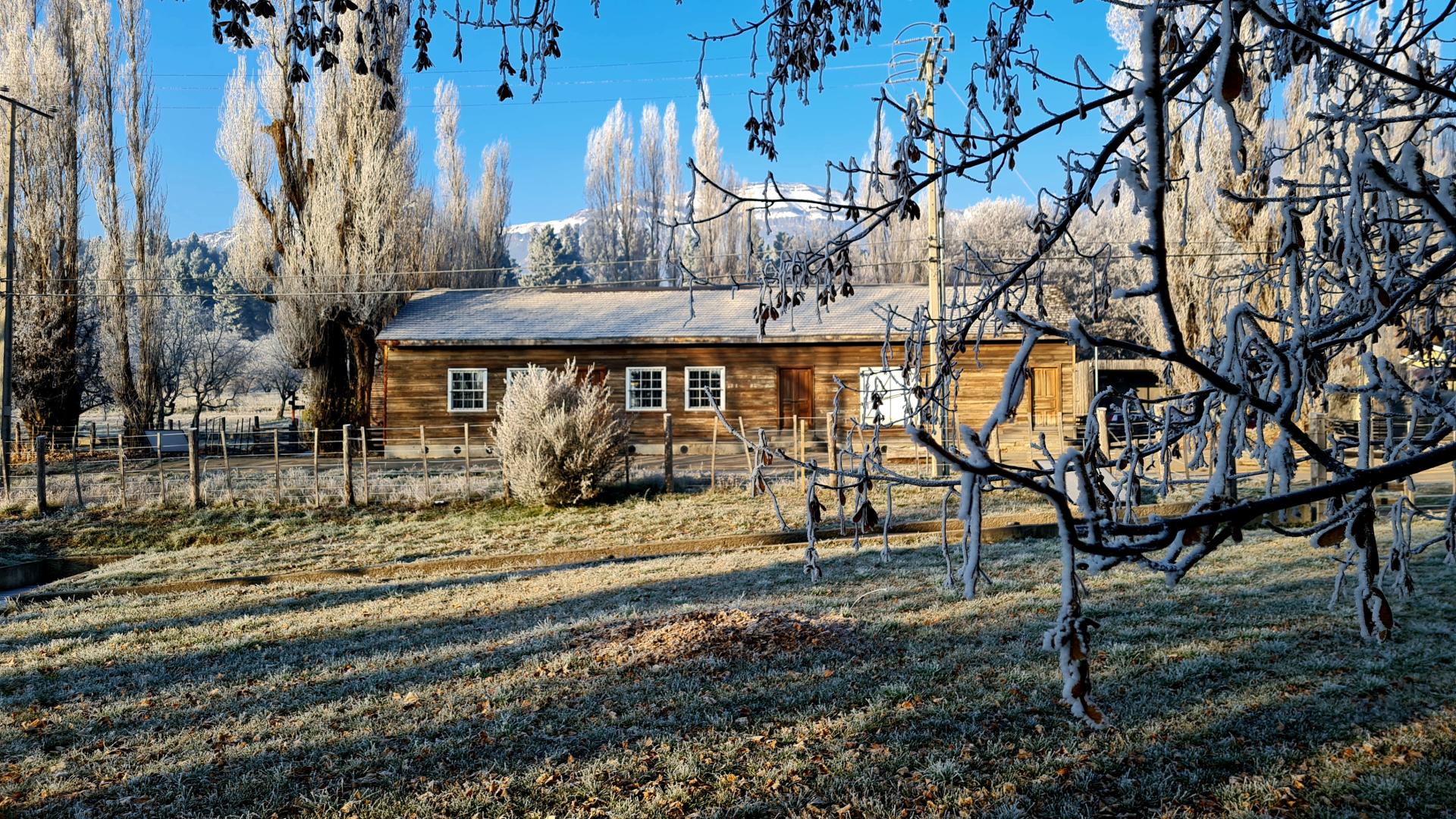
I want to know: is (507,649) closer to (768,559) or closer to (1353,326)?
(768,559)

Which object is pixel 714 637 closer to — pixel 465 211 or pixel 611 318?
pixel 611 318

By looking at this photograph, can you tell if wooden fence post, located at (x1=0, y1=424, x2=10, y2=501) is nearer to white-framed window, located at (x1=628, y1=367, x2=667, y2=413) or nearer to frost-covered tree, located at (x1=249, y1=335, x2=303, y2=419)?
frost-covered tree, located at (x1=249, y1=335, x2=303, y2=419)

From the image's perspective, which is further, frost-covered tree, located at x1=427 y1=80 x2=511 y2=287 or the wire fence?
frost-covered tree, located at x1=427 y1=80 x2=511 y2=287

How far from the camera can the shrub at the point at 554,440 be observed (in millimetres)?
15883

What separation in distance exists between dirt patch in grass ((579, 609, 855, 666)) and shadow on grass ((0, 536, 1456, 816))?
0.13 meters

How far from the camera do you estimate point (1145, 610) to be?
7578 mm

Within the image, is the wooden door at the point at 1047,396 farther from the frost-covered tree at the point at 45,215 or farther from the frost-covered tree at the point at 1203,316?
the frost-covered tree at the point at 45,215

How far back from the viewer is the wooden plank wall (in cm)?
2477

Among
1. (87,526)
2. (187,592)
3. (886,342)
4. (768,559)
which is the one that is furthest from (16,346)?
(886,342)

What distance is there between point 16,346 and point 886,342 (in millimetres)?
32201

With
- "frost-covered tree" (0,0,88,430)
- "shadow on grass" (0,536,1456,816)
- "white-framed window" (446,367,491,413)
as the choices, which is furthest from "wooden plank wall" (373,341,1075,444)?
"shadow on grass" (0,536,1456,816)

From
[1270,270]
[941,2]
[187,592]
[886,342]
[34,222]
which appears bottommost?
[187,592]

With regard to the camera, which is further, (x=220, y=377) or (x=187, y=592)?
(x=220, y=377)

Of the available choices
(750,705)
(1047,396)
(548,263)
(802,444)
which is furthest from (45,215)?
(548,263)
